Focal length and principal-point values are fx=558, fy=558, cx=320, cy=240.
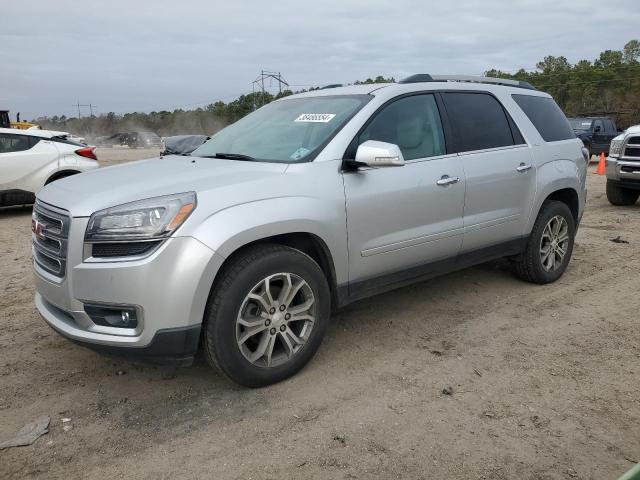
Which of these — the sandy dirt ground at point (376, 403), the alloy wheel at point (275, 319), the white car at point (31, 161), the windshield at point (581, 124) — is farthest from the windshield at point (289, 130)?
the windshield at point (581, 124)

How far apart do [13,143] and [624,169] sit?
10.4 metres

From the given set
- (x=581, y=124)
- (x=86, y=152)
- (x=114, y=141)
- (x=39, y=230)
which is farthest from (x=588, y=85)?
(x=39, y=230)

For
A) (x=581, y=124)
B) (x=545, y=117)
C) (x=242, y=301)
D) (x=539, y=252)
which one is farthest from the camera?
(x=581, y=124)

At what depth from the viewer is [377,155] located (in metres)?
3.45

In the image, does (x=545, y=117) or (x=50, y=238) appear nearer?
(x=50, y=238)

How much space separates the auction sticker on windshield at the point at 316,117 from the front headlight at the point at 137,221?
135cm

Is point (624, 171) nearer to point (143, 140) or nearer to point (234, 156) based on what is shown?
point (234, 156)

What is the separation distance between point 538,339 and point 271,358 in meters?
1.98

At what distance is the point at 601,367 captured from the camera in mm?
3574

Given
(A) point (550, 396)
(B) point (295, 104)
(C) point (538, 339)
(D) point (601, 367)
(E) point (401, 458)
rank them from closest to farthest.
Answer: (E) point (401, 458), (A) point (550, 396), (D) point (601, 367), (C) point (538, 339), (B) point (295, 104)

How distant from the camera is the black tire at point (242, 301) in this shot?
9.91 ft

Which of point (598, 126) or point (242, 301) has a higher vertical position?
point (598, 126)

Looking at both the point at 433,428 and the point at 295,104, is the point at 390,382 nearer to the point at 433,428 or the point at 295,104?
the point at 433,428

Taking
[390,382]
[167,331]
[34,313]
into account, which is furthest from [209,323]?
[34,313]
